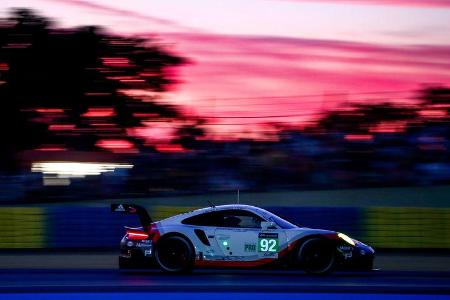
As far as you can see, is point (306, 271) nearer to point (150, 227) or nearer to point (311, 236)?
point (311, 236)

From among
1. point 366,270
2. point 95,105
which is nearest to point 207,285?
point 366,270

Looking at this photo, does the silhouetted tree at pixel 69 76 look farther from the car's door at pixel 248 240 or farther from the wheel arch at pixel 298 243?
the wheel arch at pixel 298 243

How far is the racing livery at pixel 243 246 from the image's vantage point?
1231cm

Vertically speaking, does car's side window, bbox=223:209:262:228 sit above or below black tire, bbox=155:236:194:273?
above

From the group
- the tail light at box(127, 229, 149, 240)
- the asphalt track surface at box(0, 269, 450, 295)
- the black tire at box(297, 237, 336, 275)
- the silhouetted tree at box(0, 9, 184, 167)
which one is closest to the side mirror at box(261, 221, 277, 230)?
the black tire at box(297, 237, 336, 275)

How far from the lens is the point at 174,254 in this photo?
12477 mm

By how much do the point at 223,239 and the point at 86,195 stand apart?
9566 mm

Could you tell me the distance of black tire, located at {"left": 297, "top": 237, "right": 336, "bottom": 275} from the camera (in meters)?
12.3

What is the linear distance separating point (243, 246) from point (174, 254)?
1.01 metres

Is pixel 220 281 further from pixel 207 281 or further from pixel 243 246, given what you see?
pixel 243 246

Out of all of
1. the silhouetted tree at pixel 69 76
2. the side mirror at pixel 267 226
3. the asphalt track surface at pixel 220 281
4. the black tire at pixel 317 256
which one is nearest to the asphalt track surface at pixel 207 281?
the asphalt track surface at pixel 220 281

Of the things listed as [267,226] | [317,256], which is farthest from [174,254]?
[317,256]

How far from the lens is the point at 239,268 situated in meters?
12.5

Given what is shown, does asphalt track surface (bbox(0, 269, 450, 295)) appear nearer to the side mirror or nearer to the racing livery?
the racing livery
